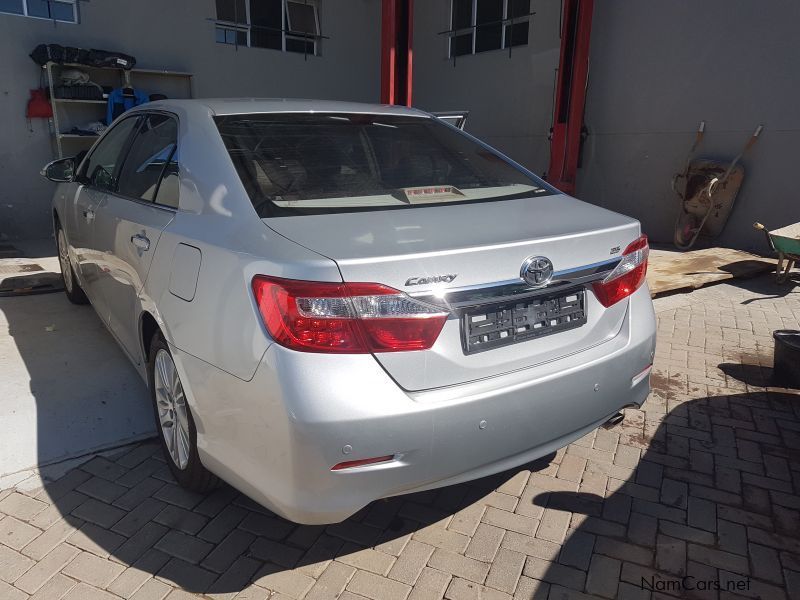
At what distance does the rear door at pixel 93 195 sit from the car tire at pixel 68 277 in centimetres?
60

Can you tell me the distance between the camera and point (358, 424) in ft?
5.87

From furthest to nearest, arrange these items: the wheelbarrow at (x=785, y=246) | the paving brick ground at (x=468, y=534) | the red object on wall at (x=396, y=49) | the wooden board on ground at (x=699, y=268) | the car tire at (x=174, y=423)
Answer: the red object on wall at (x=396, y=49), the wooden board on ground at (x=699, y=268), the wheelbarrow at (x=785, y=246), the car tire at (x=174, y=423), the paving brick ground at (x=468, y=534)

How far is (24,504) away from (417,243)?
203 centimetres

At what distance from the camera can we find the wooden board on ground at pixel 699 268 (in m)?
5.89

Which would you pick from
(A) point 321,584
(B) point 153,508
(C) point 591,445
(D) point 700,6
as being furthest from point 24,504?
(D) point 700,6

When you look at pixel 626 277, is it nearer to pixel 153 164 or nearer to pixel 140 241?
pixel 140 241

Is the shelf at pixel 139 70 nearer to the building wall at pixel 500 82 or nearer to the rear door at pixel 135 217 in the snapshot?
the building wall at pixel 500 82

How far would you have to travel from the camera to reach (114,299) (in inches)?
129

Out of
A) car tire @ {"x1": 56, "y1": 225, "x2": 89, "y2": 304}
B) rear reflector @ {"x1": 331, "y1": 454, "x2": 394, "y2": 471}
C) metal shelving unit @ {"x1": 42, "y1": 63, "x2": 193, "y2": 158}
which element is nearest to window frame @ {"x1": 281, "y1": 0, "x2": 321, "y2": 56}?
metal shelving unit @ {"x1": 42, "y1": 63, "x2": 193, "y2": 158}

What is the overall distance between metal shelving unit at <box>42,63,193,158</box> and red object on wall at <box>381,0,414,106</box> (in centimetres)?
310

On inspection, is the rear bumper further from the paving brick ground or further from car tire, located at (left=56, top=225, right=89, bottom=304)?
car tire, located at (left=56, top=225, right=89, bottom=304)

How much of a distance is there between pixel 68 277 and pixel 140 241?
8.98ft

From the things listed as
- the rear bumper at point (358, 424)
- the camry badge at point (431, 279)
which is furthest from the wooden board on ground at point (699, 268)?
the camry badge at point (431, 279)

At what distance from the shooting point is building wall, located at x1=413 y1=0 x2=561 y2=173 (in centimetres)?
923
